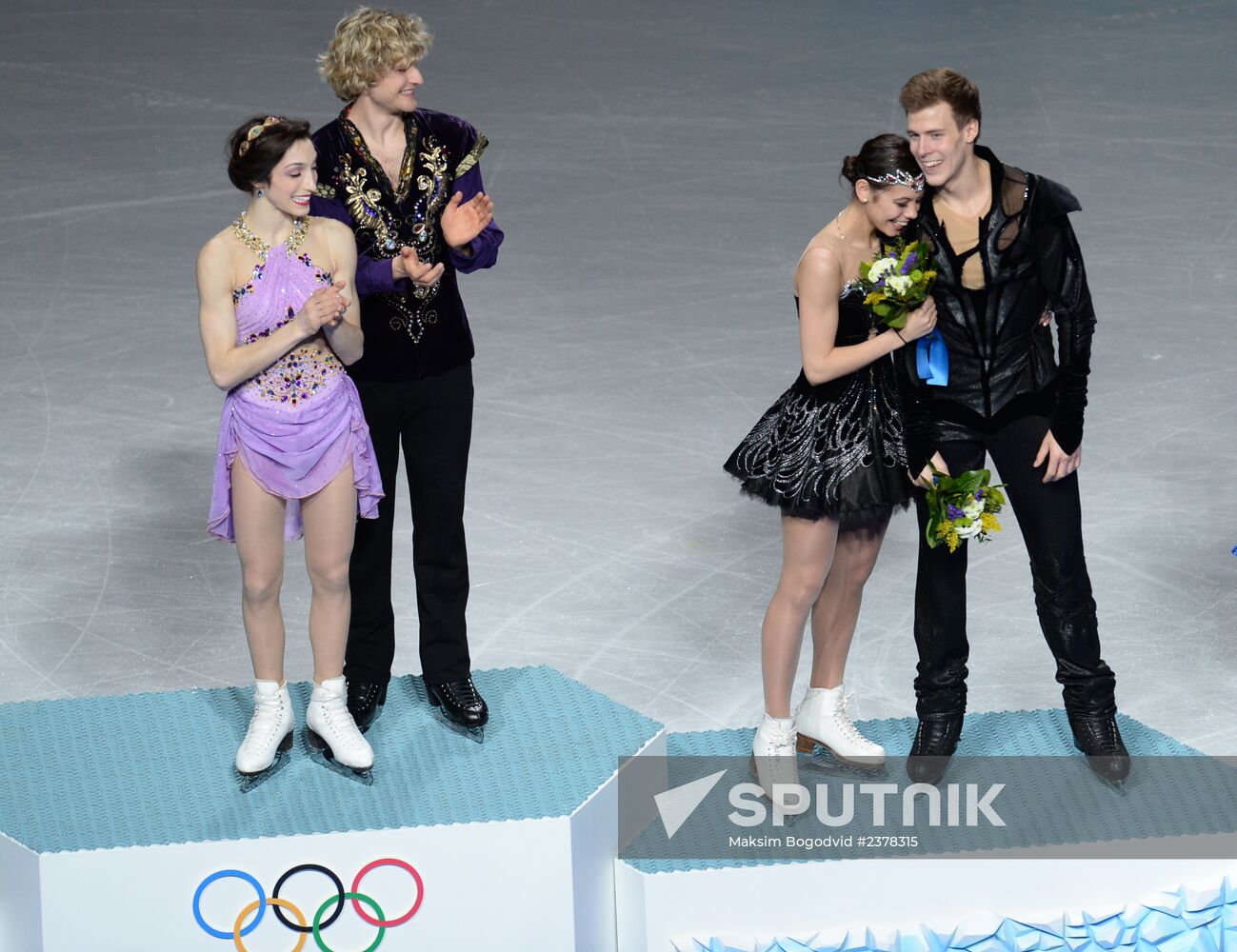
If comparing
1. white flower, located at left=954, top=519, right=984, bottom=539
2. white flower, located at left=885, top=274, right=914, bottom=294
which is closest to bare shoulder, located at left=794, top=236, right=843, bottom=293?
white flower, located at left=885, top=274, right=914, bottom=294

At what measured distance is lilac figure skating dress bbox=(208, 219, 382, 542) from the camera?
4398mm

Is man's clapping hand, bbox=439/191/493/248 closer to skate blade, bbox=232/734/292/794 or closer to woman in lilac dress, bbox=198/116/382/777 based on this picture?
woman in lilac dress, bbox=198/116/382/777

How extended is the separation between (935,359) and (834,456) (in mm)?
326

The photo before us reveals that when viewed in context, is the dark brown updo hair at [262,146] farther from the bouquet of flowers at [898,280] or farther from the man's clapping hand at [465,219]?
the bouquet of flowers at [898,280]

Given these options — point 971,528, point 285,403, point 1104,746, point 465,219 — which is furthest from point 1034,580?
point 285,403

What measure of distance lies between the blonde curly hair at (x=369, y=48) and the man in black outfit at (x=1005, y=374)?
3.82 ft

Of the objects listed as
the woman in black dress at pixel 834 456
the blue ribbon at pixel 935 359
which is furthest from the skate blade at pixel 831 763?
the blue ribbon at pixel 935 359

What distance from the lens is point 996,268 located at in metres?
4.39

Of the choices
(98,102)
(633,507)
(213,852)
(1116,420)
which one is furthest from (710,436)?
(98,102)

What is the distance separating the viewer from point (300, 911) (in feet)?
14.6

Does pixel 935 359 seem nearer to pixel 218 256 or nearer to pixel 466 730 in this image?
pixel 466 730

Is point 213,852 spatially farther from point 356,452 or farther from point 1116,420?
point 1116,420

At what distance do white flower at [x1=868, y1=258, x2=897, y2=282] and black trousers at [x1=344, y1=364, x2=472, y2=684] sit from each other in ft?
3.41

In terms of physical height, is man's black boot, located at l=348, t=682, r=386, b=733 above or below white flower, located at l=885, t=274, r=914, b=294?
below
